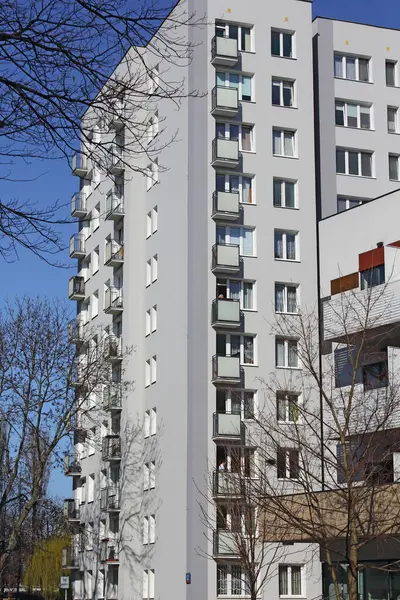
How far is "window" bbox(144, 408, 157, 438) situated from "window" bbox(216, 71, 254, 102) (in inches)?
670

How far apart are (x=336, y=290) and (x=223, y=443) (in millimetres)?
8936

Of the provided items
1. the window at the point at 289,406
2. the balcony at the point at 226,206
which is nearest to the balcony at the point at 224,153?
the balcony at the point at 226,206

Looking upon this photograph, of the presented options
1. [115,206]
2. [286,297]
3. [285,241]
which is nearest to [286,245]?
[285,241]

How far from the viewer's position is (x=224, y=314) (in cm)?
5172

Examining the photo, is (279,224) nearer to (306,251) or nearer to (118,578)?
(306,251)

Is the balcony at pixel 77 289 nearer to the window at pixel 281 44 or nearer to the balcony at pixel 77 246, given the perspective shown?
the balcony at pixel 77 246

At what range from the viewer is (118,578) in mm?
57906

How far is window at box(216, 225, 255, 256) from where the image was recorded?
53906 millimetres

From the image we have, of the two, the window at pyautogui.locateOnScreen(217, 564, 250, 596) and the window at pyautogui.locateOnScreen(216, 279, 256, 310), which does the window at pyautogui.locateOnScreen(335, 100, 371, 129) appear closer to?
the window at pyautogui.locateOnScreen(216, 279, 256, 310)

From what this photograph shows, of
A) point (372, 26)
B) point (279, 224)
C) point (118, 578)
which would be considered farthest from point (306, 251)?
point (118, 578)

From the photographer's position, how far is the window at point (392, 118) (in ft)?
193

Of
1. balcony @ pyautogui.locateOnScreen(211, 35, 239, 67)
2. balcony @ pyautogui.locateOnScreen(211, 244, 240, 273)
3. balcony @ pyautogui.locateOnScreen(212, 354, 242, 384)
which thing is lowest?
balcony @ pyautogui.locateOnScreen(212, 354, 242, 384)

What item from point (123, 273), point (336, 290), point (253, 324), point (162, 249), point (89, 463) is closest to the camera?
point (336, 290)

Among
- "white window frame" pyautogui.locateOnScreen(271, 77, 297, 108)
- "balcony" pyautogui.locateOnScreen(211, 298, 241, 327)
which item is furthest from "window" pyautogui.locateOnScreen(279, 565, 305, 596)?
"white window frame" pyautogui.locateOnScreen(271, 77, 297, 108)
